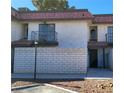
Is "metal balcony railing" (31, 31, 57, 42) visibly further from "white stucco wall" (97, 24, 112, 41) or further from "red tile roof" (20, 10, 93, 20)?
"white stucco wall" (97, 24, 112, 41)

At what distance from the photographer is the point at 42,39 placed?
20.5m

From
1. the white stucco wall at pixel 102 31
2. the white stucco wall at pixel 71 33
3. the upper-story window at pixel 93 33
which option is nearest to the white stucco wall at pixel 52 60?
the white stucco wall at pixel 71 33

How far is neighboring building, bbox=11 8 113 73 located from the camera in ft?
56.2

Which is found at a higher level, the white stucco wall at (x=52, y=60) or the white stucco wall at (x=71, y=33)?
the white stucco wall at (x=71, y=33)

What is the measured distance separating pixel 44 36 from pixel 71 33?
2349 mm

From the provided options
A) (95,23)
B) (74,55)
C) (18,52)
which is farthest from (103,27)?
(18,52)

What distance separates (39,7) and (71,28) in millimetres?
12754

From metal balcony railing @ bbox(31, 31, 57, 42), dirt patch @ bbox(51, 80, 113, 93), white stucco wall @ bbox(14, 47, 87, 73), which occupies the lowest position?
dirt patch @ bbox(51, 80, 113, 93)

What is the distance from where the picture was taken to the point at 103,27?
77.9 ft

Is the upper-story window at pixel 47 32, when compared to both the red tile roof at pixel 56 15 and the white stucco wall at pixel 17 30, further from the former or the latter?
the white stucco wall at pixel 17 30

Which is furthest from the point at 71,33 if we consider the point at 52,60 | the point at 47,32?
the point at 52,60

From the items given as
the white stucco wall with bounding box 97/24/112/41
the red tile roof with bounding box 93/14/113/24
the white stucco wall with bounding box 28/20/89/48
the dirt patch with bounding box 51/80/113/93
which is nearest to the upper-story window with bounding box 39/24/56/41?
the white stucco wall with bounding box 28/20/89/48

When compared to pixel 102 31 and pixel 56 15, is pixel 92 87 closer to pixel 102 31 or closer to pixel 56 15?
pixel 56 15

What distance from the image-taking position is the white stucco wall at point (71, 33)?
20.8 metres
